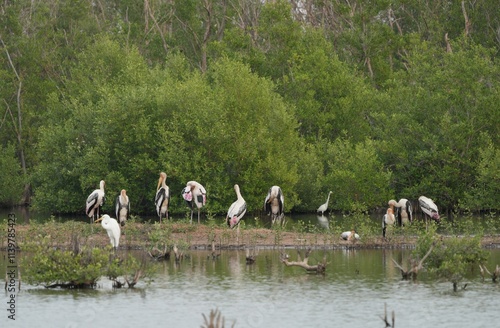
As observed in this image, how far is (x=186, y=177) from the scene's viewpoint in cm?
4922

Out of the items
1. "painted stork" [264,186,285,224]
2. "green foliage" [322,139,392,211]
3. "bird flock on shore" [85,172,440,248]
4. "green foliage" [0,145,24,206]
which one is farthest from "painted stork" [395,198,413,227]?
"green foliage" [0,145,24,206]

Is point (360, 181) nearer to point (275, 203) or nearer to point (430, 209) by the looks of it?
point (275, 203)

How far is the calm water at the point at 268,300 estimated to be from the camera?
2256 centimetres

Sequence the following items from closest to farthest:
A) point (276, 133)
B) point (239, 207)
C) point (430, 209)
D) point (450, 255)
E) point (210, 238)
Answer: point (450, 255) < point (210, 238) < point (239, 207) < point (430, 209) < point (276, 133)

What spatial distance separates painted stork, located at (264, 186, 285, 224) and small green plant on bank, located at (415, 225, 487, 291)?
12407mm

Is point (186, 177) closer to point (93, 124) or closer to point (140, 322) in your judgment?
point (93, 124)

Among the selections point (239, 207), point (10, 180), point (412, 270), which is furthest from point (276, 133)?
point (412, 270)

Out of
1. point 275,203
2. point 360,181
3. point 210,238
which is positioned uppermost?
point 360,181

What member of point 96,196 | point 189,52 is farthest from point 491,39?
point 96,196

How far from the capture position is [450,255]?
26344mm

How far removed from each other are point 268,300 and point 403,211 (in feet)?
46.6

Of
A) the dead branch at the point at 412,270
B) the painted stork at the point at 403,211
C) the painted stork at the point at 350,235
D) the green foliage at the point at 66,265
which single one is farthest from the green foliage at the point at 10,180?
the dead branch at the point at 412,270

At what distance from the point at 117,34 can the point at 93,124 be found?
2306cm

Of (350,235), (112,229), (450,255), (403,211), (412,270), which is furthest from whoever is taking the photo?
(403,211)
